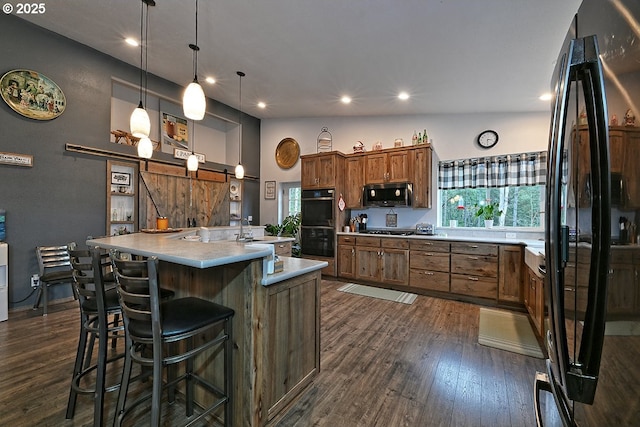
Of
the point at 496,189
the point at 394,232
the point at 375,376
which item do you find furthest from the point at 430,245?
the point at 375,376

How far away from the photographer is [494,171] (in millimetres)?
4328

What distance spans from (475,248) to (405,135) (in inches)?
92.9

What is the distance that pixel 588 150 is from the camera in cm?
66

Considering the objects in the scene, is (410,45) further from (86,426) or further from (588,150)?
(86,426)

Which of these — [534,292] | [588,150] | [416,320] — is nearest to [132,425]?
[588,150]

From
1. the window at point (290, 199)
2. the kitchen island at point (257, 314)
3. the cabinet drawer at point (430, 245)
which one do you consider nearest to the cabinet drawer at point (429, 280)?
the cabinet drawer at point (430, 245)

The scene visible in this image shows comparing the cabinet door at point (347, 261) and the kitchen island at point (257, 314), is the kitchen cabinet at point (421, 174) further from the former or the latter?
the kitchen island at point (257, 314)

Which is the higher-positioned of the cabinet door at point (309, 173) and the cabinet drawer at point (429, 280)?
the cabinet door at point (309, 173)

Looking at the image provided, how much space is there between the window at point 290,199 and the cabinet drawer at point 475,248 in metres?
3.53

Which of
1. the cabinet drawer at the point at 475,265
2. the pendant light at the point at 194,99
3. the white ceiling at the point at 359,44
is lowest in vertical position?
the cabinet drawer at the point at 475,265

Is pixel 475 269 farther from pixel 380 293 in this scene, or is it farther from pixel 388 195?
pixel 388 195

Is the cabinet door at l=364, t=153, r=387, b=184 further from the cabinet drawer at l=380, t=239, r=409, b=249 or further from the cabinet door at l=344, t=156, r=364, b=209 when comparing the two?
the cabinet drawer at l=380, t=239, r=409, b=249

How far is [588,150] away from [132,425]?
97.4 inches

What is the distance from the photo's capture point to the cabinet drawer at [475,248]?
149 inches
